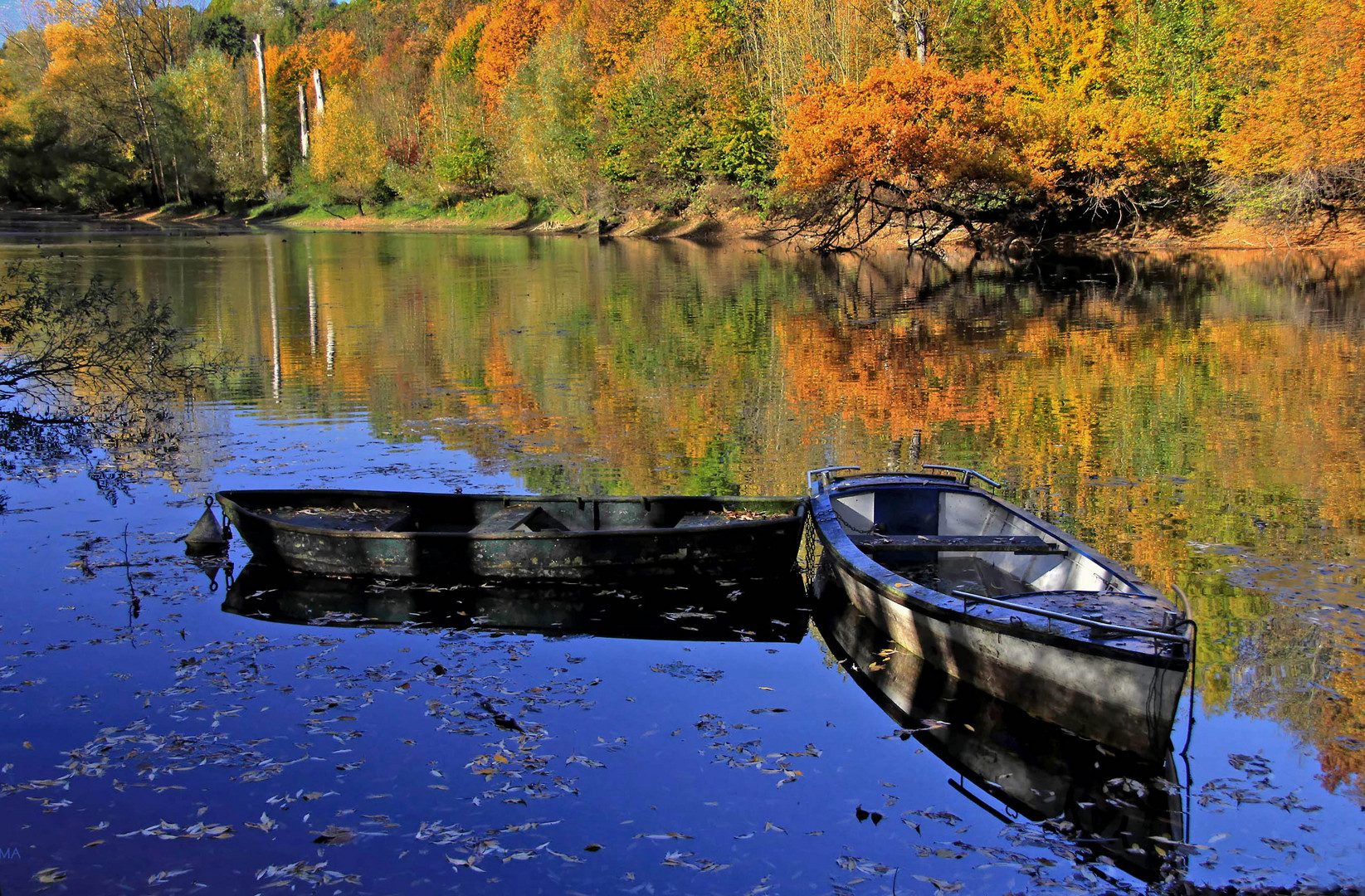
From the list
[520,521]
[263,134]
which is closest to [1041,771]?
[520,521]

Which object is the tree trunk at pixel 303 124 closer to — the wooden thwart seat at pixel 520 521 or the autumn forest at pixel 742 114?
the autumn forest at pixel 742 114

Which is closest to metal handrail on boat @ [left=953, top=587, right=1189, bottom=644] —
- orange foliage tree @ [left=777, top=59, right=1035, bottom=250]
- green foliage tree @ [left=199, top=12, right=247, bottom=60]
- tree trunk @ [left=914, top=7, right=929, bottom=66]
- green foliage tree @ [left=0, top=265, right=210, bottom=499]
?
green foliage tree @ [left=0, top=265, right=210, bottom=499]

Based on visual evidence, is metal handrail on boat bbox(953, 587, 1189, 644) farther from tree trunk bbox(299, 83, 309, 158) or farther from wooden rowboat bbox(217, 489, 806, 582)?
tree trunk bbox(299, 83, 309, 158)

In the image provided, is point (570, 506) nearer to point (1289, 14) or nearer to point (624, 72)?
point (1289, 14)

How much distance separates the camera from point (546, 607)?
321 inches

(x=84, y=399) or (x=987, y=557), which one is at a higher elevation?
(x=84, y=399)

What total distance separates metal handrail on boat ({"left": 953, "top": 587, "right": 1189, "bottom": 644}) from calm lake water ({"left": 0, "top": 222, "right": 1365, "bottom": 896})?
2.21 ft

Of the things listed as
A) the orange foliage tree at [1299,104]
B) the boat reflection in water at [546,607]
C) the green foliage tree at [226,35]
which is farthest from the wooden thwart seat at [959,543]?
the green foliage tree at [226,35]

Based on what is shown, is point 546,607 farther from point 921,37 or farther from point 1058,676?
point 921,37

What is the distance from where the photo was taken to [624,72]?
202ft

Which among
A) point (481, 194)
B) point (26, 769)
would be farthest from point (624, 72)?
point (26, 769)

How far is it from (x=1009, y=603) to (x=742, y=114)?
46.9 m

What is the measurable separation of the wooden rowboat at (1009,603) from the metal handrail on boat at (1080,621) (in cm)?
1

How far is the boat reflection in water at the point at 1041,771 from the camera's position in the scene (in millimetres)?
5066
